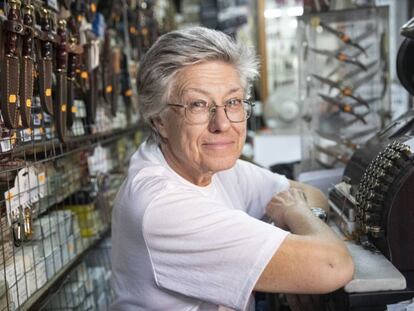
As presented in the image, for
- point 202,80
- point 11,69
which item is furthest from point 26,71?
point 202,80

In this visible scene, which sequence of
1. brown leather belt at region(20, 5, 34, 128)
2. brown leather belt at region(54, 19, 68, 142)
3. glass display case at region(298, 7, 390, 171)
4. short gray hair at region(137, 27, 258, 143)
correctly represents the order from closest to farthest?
short gray hair at region(137, 27, 258, 143)
brown leather belt at region(20, 5, 34, 128)
brown leather belt at region(54, 19, 68, 142)
glass display case at region(298, 7, 390, 171)

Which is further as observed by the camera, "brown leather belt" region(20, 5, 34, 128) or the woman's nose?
"brown leather belt" region(20, 5, 34, 128)

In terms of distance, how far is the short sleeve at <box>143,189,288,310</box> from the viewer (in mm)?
1044

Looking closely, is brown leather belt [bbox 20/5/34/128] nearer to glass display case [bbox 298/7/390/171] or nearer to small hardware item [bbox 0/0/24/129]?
small hardware item [bbox 0/0/24/129]

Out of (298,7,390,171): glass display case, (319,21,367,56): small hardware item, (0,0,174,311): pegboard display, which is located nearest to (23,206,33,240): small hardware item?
(0,0,174,311): pegboard display

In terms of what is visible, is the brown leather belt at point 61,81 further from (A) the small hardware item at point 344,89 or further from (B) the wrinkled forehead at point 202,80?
(A) the small hardware item at point 344,89

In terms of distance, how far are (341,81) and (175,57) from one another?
1.69 metres

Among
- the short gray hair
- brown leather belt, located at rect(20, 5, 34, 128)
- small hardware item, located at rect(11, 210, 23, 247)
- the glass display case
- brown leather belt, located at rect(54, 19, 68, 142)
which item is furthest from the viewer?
the glass display case

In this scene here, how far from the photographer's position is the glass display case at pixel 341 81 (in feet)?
8.59

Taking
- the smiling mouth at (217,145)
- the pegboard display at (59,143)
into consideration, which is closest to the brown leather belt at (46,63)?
the pegboard display at (59,143)

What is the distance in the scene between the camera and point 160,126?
52.3 inches

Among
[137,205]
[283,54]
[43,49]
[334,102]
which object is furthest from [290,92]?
[137,205]

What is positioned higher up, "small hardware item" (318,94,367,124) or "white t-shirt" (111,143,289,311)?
"small hardware item" (318,94,367,124)

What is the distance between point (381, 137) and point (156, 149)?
2.67 feet
